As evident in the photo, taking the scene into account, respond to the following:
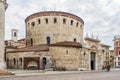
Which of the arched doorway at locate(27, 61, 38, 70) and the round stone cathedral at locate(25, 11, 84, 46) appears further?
the round stone cathedral at locate(25, 11, 84, 46)

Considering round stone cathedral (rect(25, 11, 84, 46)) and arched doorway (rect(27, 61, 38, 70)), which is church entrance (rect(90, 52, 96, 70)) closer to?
round stone cathedral (rect(25, 11, 84, 46))

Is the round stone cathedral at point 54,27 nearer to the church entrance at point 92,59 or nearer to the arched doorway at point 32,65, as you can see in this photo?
the church entrance at point 92,59

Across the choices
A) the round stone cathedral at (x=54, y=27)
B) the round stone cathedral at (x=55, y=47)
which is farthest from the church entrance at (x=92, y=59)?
the round stone cathedral at (x=54, y=27)

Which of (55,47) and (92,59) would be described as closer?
(55,47)

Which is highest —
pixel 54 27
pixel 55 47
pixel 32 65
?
pixel 54 27

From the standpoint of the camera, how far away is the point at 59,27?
169 feet

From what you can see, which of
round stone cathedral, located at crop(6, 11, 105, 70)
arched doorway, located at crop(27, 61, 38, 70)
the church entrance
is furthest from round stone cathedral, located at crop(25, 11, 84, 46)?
arched doorway, located at crop(27, 61, 38, 70)

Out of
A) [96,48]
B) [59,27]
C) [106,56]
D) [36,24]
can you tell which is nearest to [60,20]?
[59,27]

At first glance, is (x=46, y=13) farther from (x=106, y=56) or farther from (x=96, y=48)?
(x=106, y=56)

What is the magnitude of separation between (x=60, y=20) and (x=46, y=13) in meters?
3.20

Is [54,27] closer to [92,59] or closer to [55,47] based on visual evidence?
[55,47]

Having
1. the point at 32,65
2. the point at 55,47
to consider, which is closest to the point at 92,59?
the point at 55,47

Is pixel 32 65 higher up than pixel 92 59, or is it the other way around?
pixel 92 59

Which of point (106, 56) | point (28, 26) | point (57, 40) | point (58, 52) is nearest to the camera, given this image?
point (58, 52)
